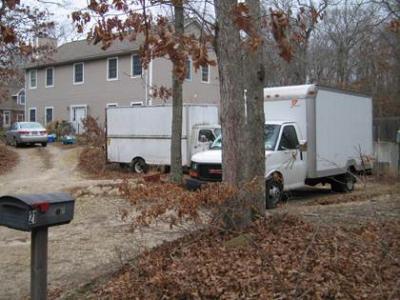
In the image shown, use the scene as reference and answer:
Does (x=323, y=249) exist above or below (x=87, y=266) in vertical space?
above

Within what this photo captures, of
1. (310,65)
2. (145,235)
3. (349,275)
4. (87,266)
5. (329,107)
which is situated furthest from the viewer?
(310,65)

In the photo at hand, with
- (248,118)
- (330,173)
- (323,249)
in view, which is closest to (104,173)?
(330,173)

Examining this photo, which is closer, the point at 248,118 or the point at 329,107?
the point at 248,118

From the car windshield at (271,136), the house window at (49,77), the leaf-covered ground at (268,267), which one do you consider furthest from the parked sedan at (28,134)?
the leaf-covered ground at (268,267)

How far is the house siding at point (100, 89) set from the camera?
1489 inches

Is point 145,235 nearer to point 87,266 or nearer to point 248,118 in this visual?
point 87,266

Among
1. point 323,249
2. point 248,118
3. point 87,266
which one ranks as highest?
point 248,118

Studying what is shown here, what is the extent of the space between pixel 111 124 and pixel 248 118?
1699 centimetres

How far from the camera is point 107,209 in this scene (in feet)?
44.0

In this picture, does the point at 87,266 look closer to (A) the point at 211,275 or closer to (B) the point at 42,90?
(A) the point at 211,275

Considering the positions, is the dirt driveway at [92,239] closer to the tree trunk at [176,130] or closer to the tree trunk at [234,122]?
the tree trunk at [234,122]

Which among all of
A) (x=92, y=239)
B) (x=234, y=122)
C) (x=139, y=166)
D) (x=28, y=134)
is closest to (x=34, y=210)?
(x=234, y=122)

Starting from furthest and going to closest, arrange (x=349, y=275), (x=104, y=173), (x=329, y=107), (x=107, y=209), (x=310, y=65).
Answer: (x=310, y=65)
(x=104, y=173)
(x=329, y=107)
(x=107, y=209)
(x=349, y=275)

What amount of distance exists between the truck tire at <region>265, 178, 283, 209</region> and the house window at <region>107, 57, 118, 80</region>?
1059 inches
